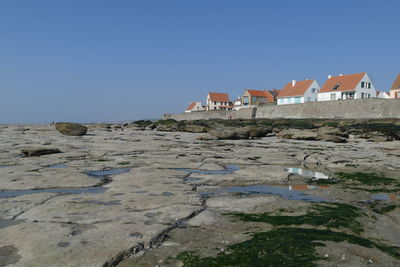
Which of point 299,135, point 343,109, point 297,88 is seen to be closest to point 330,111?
point 343,109

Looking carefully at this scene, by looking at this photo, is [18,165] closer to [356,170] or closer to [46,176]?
[46,176]

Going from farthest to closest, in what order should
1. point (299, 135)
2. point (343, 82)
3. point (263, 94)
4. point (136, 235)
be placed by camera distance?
point (263, 94) → point (343, 82) → point (299, 135) → point (136, 235)

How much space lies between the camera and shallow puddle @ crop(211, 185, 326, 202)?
14.1 feet

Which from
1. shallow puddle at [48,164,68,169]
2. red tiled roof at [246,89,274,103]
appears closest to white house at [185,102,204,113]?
red tiled roof at [246,89,274,103]

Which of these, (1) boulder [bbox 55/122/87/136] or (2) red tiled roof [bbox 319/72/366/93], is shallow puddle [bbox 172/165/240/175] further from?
(2) red tiled roof [bbox 319/72/366/93]

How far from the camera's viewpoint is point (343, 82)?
2141 inches

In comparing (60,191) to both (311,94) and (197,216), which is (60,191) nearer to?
(197,216)

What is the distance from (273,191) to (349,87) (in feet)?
177

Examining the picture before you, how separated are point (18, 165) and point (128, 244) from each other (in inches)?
203

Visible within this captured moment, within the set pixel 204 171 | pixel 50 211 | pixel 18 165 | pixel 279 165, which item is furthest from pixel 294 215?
pixel 18 165

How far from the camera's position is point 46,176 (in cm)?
538

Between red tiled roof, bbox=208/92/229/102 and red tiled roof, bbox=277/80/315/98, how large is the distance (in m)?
28.6

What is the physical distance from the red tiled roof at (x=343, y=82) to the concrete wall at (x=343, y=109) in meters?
14.5

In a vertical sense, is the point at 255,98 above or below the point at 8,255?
above
